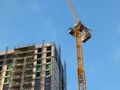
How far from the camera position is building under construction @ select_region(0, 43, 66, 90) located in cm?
13500

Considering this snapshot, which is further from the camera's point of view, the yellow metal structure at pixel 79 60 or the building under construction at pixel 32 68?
the building under construction at pixel 32 68

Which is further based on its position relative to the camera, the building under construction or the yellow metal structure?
the building under construction

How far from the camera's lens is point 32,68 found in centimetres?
14088

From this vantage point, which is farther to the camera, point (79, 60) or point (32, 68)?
point (32, 68)

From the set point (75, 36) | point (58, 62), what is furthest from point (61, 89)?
point (75, 36)

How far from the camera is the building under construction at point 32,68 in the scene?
135000mm

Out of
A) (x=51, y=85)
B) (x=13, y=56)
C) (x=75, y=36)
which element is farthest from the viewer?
(x=13, y=56)

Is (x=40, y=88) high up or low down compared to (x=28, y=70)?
down

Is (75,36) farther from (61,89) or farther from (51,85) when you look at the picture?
(61,89)

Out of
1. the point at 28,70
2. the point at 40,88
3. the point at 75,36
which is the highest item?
the point at 75,36

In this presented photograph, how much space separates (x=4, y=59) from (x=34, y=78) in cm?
2256

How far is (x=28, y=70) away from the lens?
140375 millimetres

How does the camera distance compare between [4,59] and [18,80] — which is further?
[4,59]

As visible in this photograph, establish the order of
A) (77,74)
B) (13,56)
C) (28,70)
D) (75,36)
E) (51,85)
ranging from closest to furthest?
A: 1. (77,74)
2. (75,36)
3. (51,85)
4. (28,70)
5. (13,56)
